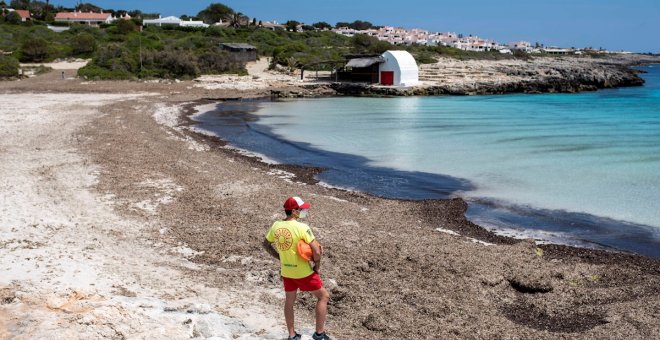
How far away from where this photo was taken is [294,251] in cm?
484

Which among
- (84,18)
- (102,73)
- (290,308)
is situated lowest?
(290,308)

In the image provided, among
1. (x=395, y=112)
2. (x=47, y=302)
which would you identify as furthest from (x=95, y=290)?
(x=395, y=112)

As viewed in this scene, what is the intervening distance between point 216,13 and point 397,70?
67166 mm

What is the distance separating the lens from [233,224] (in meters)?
9.09

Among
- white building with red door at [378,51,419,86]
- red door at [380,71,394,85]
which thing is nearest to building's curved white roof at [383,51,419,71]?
white building with red door at [378,51,419,86]

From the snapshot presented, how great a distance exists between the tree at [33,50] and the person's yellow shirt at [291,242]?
160ft

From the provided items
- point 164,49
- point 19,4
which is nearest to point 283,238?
point 164,49

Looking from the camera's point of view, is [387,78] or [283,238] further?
[387,78]

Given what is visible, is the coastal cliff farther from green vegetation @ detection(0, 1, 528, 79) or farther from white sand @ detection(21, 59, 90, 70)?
white sand @ detection(21, 59, 90, 70)

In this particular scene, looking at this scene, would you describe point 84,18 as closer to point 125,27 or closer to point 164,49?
point 125,27

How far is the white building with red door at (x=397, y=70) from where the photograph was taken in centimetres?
4569

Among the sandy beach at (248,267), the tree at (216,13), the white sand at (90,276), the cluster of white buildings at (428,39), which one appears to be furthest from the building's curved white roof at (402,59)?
the cluster of white buildings at (428,39)

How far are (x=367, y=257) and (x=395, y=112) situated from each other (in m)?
25.8

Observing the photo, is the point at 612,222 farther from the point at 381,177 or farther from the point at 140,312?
the point at 140,312
